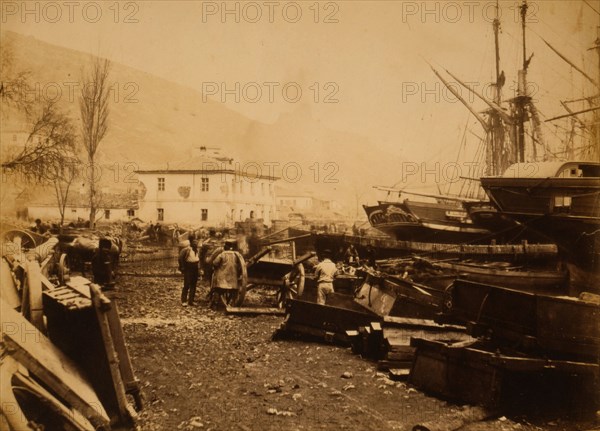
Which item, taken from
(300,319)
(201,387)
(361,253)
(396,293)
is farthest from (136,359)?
(361,253)

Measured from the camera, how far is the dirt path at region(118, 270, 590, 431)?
4.48m

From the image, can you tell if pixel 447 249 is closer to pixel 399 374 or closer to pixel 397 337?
pixel 397 337

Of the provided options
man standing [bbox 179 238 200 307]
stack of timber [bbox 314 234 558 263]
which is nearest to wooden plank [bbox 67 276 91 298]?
man standing [bbox 179 238 200 307]

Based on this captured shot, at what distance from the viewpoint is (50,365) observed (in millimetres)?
3424

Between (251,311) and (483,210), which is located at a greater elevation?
(483,210)

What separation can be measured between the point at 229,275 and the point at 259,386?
4580 mm

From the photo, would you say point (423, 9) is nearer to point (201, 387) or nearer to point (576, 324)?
point (576, 324)

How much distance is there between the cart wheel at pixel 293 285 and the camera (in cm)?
1028

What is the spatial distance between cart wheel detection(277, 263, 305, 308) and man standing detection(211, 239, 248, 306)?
1.10 meters

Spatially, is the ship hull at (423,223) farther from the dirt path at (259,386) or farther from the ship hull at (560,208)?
the dirt path at (259,386)

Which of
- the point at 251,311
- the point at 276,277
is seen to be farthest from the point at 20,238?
the point at 276,277

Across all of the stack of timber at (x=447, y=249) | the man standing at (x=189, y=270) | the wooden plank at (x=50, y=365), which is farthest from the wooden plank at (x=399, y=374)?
the stack of timber at (x=447, y=249)

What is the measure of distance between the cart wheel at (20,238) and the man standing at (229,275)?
3551 millimetres

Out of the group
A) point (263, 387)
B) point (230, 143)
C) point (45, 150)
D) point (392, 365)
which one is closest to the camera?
point (263, 387)
